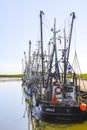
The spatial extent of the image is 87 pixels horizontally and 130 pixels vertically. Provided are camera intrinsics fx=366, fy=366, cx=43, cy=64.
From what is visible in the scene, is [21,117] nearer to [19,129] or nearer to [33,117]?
[33,117]

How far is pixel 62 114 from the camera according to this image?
2875 cm

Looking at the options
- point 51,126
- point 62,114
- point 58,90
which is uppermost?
point 58,90

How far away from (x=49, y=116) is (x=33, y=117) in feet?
16.0

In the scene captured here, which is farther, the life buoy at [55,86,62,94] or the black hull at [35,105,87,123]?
the life buoy at [55,86,62,94]

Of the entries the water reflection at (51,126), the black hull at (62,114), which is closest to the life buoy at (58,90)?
the black hull at (62,114)

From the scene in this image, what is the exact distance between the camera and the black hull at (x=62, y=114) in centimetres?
2867

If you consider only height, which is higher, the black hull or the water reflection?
the black hull

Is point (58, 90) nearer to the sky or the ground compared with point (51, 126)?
nearer to the sky

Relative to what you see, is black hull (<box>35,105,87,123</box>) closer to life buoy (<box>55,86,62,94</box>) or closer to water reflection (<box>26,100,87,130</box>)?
water reflection (<box>26,100,87,130</box>)

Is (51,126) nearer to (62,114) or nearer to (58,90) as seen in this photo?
(62,114)

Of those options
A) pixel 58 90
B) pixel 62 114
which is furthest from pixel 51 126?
pixel 58 90

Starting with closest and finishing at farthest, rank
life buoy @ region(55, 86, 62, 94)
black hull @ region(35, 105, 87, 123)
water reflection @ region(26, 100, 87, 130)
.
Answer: water reflection @ region(26, 100, 87, 130) → black hull @ region(35, 105, 87, 123) → life buoy @ region(55, 86, 62, 94)

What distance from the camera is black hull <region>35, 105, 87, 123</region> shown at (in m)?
28.7

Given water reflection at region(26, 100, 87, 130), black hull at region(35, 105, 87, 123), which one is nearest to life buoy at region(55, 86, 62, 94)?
black hull at region(35, 105, 87, 123)
